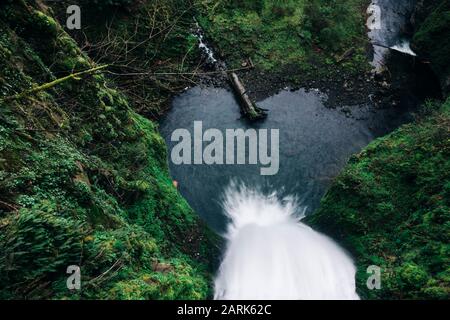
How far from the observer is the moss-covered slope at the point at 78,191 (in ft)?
19.0

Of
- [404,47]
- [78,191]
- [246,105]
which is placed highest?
[404,47]

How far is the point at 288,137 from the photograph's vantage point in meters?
15.5

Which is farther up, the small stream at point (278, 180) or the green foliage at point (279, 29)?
the green foliage at point (279, 29)

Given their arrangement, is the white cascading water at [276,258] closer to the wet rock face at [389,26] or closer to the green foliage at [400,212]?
the green foliage at [400,212]

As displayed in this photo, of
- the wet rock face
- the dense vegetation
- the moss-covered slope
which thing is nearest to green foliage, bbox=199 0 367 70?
the wet rock face

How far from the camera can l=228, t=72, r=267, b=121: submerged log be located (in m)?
15.8

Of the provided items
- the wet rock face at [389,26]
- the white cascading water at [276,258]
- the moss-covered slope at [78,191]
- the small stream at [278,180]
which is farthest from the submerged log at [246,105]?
the wet rock face at [389,26]

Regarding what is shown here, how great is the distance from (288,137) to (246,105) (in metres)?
2.42

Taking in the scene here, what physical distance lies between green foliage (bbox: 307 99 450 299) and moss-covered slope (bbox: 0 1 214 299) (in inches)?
178

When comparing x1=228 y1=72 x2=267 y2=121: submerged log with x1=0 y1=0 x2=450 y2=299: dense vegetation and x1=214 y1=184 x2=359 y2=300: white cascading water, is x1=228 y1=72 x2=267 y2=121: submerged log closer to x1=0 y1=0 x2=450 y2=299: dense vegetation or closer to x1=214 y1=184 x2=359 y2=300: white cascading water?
x1=0 y1=0 x2=450 y2=299: dense vegetation

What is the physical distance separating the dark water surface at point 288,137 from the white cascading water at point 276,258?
0.71 m

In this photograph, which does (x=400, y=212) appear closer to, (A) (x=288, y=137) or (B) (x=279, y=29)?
(A) (x=288, y=137)

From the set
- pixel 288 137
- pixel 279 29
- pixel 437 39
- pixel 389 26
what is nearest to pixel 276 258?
pixel 288 137

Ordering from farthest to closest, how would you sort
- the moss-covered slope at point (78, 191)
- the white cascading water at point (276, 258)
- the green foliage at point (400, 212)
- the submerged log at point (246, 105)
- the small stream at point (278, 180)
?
Answer: the submerged log at point (246, 105), the small stream at point (278, 180), the white cascading water at point (276, 258), the green foliage at point (400, 212), the moss-covered slope at point (78, 191)
